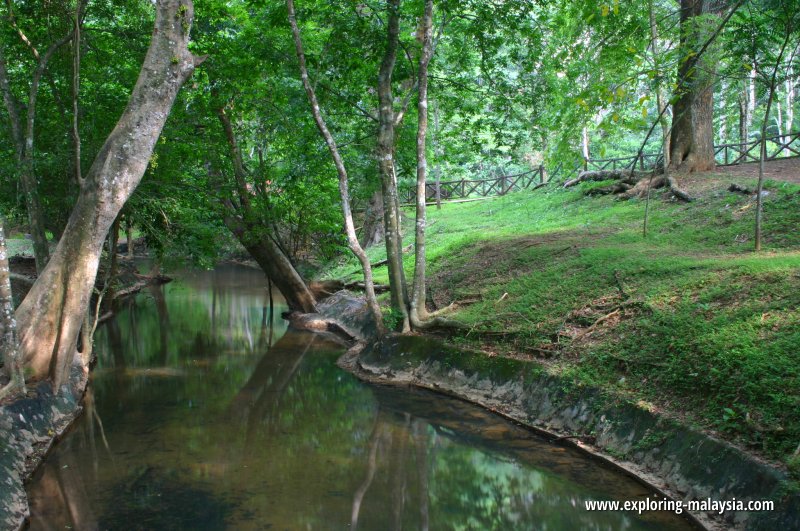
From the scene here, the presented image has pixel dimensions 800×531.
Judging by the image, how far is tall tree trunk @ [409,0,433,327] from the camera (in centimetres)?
1094

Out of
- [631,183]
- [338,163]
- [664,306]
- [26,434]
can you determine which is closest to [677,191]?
[631,183]

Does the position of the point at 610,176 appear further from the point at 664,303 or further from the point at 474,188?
the point at 474,188

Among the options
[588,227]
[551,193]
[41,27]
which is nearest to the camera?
[41,27]

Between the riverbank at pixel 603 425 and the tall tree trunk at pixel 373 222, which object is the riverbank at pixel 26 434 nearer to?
the riverbank at pixel 603 425

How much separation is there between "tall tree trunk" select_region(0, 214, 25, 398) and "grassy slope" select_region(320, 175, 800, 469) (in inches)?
254

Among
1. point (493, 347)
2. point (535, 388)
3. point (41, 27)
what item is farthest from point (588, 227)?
Answer: point (41, 27)

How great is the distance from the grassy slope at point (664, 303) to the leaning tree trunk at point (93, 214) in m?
5.78

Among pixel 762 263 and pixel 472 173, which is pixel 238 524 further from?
pixel 472 173

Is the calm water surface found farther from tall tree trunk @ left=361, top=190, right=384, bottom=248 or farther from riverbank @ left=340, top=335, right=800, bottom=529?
tall tree trunk @ left=361, top=190, right=384, bottom=248

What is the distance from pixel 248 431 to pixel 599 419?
15.7 ft

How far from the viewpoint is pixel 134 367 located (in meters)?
13.3

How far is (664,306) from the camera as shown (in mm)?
8578

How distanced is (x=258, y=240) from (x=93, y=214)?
777 cm

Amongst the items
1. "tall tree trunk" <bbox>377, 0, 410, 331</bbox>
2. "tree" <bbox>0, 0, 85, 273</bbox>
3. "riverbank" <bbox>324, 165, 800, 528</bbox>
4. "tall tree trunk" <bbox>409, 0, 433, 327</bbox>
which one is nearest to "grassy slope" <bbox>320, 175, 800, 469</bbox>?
"riverbank" <bbox>324, 165, 800, 528</bbox>
